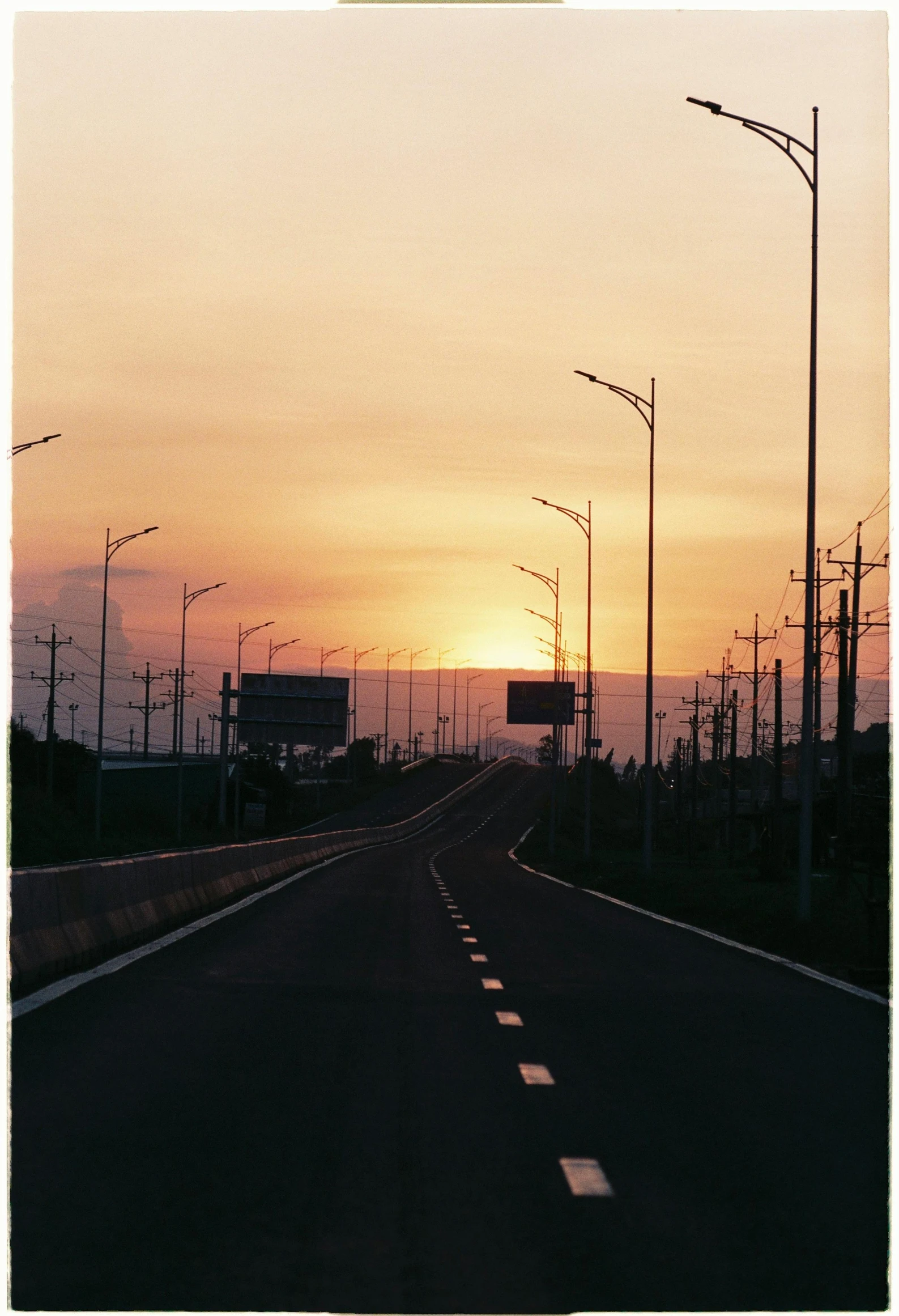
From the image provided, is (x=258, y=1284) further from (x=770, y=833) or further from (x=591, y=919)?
(x=770, y=833)

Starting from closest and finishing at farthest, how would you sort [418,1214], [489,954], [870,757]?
1. [418,1214]
2. [489,954]
3. [870,757]

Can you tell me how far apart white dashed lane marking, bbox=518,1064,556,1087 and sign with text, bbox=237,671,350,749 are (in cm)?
10447

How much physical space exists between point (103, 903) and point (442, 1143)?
1041cm

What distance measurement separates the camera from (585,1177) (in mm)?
7703

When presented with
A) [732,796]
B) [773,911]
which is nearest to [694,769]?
[732,796]

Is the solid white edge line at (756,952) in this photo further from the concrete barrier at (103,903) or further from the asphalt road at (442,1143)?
the concrete barrier at (103,903)

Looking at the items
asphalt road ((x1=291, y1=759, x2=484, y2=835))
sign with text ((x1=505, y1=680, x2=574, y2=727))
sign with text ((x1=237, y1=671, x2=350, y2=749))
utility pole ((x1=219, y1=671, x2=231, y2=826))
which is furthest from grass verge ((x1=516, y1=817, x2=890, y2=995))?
sign with text ((x1=505, y1=680, x2=574, y2=727))

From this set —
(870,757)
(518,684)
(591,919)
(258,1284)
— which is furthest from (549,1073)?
(518,684)

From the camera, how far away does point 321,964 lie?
17859 mm

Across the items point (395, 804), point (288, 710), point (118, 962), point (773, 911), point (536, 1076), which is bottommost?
point (395, 804)

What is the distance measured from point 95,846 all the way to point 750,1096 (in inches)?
2069

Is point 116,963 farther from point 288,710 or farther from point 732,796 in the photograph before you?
point 288,710

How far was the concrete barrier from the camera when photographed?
1480 centimetres

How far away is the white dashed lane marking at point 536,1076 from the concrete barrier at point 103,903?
502 centimetres
